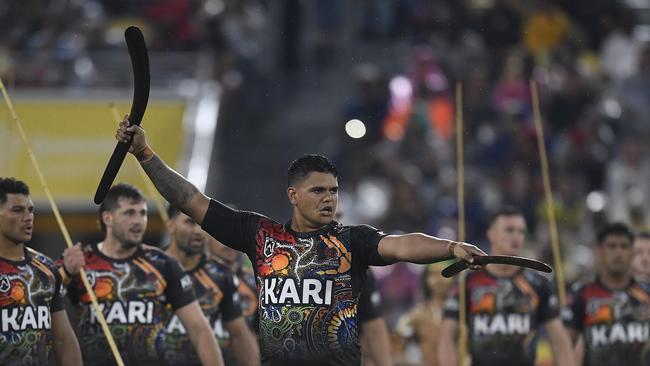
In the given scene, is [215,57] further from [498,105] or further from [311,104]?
[498,105]

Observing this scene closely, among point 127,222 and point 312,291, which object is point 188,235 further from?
point 312,291

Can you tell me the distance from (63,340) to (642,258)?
259 inches

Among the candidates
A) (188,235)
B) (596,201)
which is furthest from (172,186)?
(596,201)

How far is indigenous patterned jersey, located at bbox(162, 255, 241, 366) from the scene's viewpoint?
14.1m

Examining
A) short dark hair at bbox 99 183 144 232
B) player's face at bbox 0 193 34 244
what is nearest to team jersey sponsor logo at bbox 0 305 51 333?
player's face at bbox 0 193 34 244

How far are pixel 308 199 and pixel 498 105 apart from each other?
558 inches

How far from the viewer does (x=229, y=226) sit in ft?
35.4

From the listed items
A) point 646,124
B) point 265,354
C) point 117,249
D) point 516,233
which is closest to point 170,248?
point 117,249

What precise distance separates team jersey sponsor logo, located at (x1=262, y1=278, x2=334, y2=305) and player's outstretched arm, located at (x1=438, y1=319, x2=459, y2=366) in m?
3.86

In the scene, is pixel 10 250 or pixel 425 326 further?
pixel 425 326

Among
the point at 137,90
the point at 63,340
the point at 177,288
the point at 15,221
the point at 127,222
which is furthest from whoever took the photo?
the point at 127,222

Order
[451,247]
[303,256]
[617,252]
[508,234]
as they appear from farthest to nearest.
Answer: [617,252] → [508,234] → [303,256] → [451,247]

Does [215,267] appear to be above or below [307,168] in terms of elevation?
below

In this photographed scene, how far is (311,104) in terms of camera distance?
1011 inches
